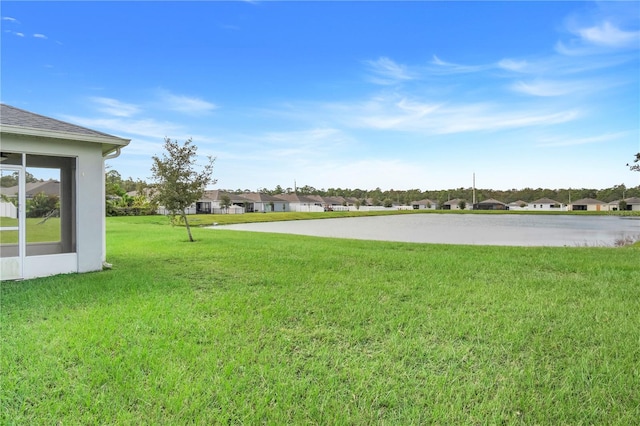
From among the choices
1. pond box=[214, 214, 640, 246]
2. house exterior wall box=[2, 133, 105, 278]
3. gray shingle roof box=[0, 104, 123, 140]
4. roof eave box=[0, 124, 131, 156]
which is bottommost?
pond box=[214, 214, 640, 246]

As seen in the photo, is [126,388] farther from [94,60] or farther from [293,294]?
[94,60]

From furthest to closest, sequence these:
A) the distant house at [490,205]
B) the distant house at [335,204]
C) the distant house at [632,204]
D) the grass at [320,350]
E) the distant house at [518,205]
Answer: the distant house at [518,205] → the distant house at [490,205] → the distant house at [335,204] → the distant house at [632,204] → the grass at [320,350]

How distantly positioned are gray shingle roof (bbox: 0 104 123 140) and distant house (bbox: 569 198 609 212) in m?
89.8

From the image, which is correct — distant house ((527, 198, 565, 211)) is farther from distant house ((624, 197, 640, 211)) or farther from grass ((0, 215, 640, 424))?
grass ((0, 215, 640, 424))

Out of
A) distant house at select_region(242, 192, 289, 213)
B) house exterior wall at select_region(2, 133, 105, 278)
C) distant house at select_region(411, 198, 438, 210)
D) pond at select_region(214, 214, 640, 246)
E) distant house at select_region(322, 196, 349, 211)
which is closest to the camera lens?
house exterior wall at select_region(2, 133, 105, 278)

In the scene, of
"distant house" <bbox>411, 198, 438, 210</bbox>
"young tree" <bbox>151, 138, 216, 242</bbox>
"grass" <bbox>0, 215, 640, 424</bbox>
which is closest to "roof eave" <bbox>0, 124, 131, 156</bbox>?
"grass" <bbox>0, 215, 640, 424</bbox>

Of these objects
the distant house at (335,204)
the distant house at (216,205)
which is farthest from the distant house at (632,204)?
the distant house at (216,205)

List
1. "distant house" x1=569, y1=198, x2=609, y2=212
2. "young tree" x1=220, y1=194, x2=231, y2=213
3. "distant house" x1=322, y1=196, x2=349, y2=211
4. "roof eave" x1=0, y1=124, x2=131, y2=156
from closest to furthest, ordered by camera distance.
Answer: "roof eave" x1=0, y1=124, x2=131, y2=156 → "young tree" x1=220, y1=194, x2=231, y2=213 → "distant house" x1=569, y1=198, x2=609, y2=212 → "distant house" x1=322, y1=196, x2=349, y2=211

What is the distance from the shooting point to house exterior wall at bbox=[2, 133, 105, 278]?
22.6 ft

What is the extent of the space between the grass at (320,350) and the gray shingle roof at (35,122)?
2.82 metres

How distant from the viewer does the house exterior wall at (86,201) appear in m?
6.88

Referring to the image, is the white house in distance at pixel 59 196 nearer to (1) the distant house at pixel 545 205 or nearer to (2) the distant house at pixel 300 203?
(2) the distant house at pixel 300 203

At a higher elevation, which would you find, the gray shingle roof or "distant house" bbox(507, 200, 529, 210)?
the gray shingle roof

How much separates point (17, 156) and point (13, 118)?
0.83 metres
